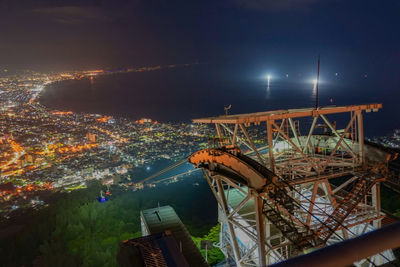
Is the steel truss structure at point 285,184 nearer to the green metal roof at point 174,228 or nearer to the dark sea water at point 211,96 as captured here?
the green metal roof at point 174,228

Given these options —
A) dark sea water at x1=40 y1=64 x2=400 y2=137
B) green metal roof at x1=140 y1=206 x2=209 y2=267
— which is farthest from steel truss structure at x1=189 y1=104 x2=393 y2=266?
dark sea water at x1=40 y1=64 x2=400 y2=137

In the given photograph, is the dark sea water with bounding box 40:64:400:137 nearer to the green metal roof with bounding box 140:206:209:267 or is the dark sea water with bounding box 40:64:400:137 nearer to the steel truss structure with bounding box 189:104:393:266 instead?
the steel truss structure with bounding box 189:104:393:266

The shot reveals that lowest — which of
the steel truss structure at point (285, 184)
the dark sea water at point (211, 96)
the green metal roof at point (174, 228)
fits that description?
the green metal roof at point (174, 228)

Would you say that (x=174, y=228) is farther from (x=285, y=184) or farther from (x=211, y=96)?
(x=211, y=96)

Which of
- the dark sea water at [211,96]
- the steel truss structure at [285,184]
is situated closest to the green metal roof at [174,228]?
the steel truss structure at [285,184]

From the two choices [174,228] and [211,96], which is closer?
[174,228]

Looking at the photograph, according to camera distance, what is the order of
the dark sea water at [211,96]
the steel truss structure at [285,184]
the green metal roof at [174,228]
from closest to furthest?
the steel truss structure at [285,184] → the green metal roof at [174,228] → the dark sea water at [211,96]

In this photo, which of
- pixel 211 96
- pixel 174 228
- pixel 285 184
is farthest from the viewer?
pixel 211 96

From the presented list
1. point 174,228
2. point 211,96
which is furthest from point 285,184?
point 211,96

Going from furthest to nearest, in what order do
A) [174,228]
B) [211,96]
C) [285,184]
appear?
[211,96] < [174,228] < [285,184]
